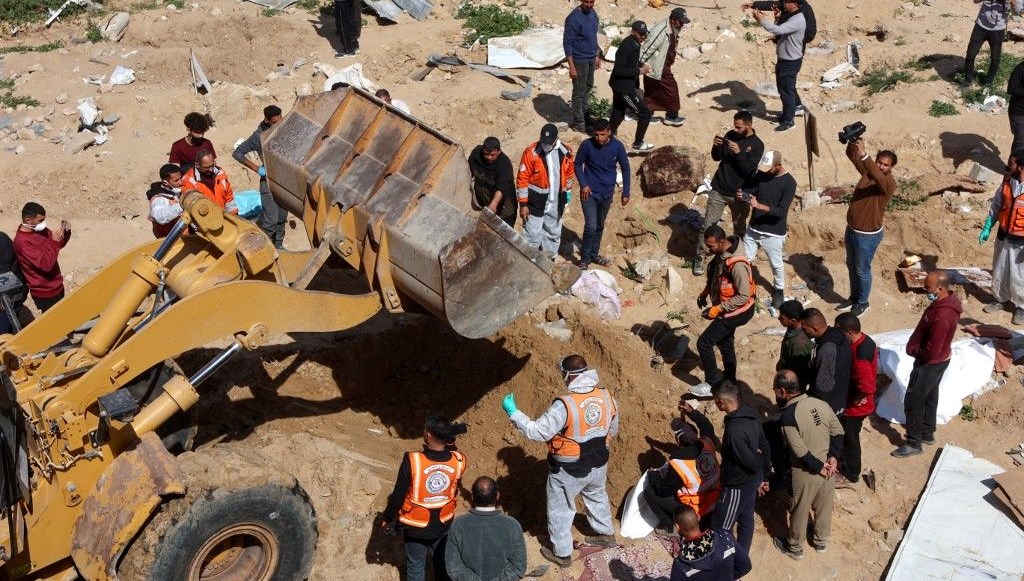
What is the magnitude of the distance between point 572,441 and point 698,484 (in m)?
1.02

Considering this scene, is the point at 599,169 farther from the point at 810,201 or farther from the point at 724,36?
the point at 724,36

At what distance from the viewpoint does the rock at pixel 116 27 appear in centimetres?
1634

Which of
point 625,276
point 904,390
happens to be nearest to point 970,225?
point 904,390

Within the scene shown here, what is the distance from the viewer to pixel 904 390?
842 cm

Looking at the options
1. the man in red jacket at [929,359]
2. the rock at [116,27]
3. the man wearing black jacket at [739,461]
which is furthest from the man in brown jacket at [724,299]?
the rock at [116,27]

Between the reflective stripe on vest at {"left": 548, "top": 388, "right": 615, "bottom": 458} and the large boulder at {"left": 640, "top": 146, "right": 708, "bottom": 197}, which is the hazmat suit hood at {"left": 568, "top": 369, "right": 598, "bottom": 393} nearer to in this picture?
the reflective stripe on vest at {"left": 548, "top": 388, "right": 615, "bottom": 458}

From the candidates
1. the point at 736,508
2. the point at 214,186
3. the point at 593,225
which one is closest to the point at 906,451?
the point at 736,508

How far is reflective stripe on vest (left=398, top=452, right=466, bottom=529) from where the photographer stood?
6.13 metres

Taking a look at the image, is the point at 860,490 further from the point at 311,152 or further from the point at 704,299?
the point at 311,152

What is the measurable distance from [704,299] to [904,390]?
1.88 metres

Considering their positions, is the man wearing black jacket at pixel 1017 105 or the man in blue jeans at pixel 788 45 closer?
the man wearing black jacket at pixel 1017 105

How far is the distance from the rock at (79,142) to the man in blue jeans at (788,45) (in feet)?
29.3

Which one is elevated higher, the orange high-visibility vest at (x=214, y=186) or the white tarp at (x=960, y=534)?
the orange high-visibility vest at (x=214, y=186)

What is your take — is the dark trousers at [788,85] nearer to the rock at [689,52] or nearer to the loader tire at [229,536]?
the rock at [689,52]
